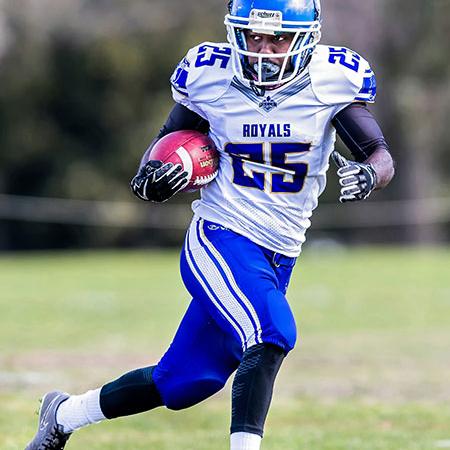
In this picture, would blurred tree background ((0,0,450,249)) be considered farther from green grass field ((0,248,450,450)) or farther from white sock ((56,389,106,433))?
white sock ((56,389,106,433))

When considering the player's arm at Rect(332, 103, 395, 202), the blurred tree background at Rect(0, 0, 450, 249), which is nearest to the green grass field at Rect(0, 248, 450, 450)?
the player's arm at Rect(332, 103, 395, 202)

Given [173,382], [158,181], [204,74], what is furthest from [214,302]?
[204,74]

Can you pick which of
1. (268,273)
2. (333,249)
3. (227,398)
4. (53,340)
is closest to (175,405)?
(268,273)

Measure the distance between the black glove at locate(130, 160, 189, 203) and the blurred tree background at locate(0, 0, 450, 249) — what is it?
844 inches

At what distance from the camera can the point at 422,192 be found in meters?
27.7

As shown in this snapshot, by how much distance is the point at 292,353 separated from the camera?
9430 mm

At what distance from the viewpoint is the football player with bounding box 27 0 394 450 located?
14.2 ft

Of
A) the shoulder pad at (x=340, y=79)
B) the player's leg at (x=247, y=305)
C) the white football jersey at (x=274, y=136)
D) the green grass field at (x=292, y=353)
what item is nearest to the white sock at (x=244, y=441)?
the player's leg at (x=247, y=305)

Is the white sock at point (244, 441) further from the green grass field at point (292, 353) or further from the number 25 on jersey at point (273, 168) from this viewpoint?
the green grass field at point (292, 353)

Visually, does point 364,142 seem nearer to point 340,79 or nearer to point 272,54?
point 340,79

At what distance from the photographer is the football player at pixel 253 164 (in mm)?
4328

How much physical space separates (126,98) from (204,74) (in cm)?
2317

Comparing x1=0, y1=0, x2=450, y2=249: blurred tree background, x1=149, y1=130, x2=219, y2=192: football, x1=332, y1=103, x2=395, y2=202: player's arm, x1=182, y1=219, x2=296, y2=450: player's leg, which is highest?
x1=332, y1=103, x2=395, y2=202: player's arm

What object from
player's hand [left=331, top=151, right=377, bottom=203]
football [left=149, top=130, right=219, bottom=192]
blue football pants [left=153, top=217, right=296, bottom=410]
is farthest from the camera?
football [left=149, top=130, right=219, bottom=192]
